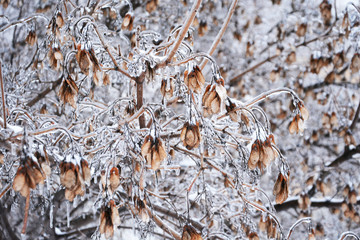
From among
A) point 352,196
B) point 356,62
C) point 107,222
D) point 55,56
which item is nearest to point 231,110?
point 107,222

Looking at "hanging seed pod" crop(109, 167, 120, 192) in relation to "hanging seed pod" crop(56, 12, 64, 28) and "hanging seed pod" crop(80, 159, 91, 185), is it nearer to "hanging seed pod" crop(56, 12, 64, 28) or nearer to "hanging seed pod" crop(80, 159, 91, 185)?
"hanging seed pod" crop(80, 159, 91, 185)

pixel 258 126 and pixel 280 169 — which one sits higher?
pixel 258 126

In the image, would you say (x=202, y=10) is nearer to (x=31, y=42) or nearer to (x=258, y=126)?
(x=31, y=42)

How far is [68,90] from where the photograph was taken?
5.11ft

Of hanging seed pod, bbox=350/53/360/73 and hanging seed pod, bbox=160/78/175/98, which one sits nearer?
hanging seed pod, bbox=160/78/175/98

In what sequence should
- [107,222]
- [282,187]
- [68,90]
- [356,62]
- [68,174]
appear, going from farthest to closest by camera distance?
1. [356,62]
2. [68,90]
3. [282,187]
4. [107,222]
5. [68,174]

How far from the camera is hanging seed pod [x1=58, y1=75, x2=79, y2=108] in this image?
5.09ft

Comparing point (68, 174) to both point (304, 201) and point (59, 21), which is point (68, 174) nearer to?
point (59, 21)

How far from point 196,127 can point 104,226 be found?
501 mm

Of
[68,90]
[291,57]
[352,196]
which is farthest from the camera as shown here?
[291,57]

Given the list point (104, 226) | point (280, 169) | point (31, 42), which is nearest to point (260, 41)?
point (31, 42)

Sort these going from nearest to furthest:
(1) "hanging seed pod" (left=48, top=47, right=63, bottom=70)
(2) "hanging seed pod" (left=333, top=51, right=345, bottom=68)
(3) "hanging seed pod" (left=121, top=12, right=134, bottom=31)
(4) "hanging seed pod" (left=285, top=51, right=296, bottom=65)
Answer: (1) "hanging seed pod" (left=48, top=47, right=63, bottom=70) → (3) "hanging seed pod" (left=121, top=12, right=134, bottom=31) → (2) "hanging seed pod" (left=333, top=51, right=345, bottom=68) → (4) "hanging seed pod" (left=285, top=51, right=296, bottom=65)

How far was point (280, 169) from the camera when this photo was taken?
1451 mm

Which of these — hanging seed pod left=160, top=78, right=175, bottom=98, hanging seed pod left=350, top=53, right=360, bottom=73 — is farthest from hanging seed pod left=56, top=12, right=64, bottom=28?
hanging seed pod left=350, top=53, right=360, bottom=73
